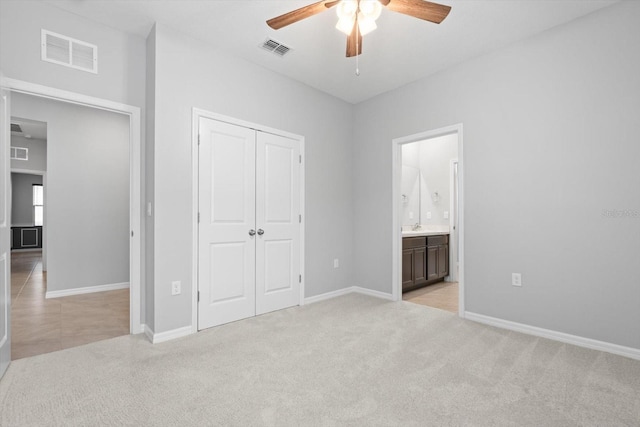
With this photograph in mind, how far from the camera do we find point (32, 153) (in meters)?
7.30

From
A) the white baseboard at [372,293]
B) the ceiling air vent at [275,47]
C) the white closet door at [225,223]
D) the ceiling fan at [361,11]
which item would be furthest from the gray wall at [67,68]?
the white baseboard at [372,293]

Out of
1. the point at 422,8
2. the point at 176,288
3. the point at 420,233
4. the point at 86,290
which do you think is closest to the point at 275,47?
the point at 422,8

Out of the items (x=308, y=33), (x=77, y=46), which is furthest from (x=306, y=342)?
(x=77, y=46)

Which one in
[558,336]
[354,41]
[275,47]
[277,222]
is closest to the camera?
[354,41]

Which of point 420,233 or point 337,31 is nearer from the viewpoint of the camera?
point 337,31

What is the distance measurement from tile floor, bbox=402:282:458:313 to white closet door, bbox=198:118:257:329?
2226mm

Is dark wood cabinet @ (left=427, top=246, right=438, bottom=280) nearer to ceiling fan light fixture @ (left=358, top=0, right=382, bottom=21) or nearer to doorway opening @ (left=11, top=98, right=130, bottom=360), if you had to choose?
ceiling fan light fixture @ (left=358, top=0, right=382, bottom=21)

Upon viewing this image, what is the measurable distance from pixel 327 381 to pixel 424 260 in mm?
3201

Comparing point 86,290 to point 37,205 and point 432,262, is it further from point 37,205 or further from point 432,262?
point 37,205

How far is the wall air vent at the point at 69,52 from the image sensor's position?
256cm

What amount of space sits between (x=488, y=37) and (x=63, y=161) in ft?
18.8

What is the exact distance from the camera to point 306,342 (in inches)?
109

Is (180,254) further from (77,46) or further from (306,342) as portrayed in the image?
(77,46)

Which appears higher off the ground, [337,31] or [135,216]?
[337,31]
